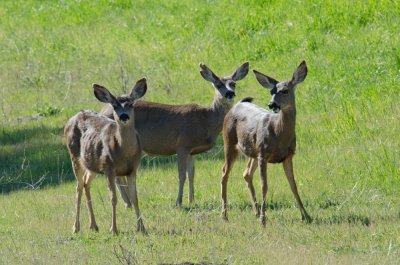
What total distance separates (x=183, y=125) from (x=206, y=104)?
3941 mm

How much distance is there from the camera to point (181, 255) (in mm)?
10773

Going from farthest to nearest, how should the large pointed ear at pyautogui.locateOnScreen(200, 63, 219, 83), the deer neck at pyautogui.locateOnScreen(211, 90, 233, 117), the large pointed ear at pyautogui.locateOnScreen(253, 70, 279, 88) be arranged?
the large pointed ear at pyautogui.locateOnScreen(200, 63, 219, 83) → the deer neck at pyautogui.locateOnScreen(211, 90, 233, 117) → the large pointed ear at pyautogui.locateOnScreen(253, 70, 279, 88)

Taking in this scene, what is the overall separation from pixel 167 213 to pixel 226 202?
740 millimetres

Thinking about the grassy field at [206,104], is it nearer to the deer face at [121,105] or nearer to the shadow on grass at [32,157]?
the shadow on grass at [32,157]

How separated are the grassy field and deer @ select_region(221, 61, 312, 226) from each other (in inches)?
14.3

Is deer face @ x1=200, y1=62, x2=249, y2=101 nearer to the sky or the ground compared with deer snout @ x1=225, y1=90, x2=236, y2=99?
nearer to the sky

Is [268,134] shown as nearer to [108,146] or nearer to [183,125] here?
[108,146]

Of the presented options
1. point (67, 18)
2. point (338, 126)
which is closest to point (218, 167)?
point (338, 126)

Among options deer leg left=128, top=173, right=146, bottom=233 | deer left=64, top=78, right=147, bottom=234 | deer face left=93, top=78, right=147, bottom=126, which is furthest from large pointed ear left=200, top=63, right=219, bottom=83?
deer leg left=128, top=173, right=146, bottom=233

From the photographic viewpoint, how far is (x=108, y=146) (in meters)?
12.5

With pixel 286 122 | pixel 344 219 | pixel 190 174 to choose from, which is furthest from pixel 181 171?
pixel 344 219

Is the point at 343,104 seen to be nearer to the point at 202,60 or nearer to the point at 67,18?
the point at 202,60

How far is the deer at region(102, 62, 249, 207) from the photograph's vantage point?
49.7 feet

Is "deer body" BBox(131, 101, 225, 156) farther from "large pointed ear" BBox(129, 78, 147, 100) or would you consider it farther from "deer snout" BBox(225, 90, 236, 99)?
"large pointed ear" BBox(129, 78, 147, 100)
